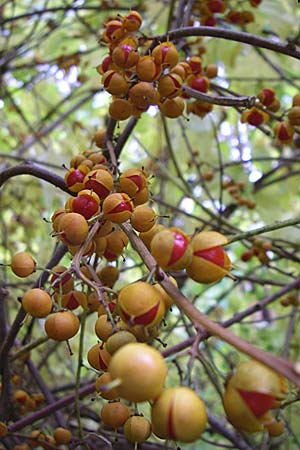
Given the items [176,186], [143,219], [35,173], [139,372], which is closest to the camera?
[139,372]

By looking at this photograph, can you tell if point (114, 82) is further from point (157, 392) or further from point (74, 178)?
point (157, 392)

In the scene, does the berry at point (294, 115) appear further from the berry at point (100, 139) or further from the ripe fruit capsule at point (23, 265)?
the ripe fruit capsule at point (23, 265)

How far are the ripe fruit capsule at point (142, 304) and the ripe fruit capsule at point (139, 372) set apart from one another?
51 mm

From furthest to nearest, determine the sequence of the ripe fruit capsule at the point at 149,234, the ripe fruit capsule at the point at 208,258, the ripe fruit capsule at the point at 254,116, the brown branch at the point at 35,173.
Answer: the ripe fruit capsule at the point at 254,116
the brown branch at the point at 35,173
the ripe fruit capsule at the point at 149,234
the ripe fruit capsule at the point at 208,258

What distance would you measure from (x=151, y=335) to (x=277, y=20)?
1248 millimetres

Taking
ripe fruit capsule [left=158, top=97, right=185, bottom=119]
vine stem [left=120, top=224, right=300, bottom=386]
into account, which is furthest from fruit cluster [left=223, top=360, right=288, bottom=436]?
ripe fruit capsule [left=158, top=97, right=185, bottom=119]

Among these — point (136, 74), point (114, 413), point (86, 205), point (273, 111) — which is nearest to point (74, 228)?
point (86, 205)

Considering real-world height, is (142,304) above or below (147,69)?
below

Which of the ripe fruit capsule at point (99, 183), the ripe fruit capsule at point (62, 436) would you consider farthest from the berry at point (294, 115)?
the ripe fruit capsule at point (62, 436)

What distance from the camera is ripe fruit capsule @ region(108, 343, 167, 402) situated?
35cm

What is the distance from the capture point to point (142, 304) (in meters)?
0.41

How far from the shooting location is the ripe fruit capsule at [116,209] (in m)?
0.54

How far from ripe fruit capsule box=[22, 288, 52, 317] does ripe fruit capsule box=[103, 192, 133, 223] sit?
0.32ft

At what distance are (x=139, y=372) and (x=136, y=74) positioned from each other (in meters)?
0.47
